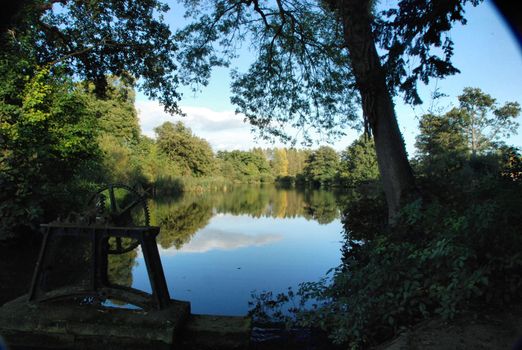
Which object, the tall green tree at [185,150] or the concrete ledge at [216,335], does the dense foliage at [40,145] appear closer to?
the concrete ledge at [216,335]

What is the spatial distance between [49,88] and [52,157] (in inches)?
89.2

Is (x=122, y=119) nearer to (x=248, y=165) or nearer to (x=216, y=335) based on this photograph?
(x=216, y=335)

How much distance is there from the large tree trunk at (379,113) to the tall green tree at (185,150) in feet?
169

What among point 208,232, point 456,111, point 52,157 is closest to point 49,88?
point 52,157

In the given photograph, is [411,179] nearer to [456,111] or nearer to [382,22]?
[382,22]

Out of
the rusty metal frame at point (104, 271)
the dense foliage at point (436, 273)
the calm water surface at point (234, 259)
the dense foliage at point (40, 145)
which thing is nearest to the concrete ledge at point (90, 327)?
the rusty metal frame at point (104, 271)

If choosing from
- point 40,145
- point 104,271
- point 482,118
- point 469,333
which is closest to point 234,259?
point 104,271

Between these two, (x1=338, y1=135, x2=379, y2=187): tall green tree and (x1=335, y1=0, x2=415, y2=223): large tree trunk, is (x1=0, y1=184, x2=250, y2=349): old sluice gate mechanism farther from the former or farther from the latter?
(x1=338, y1=135, x2=379, y2=187): tall green tree

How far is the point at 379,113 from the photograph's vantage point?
6.21 metres

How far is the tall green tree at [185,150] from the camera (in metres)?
58.6

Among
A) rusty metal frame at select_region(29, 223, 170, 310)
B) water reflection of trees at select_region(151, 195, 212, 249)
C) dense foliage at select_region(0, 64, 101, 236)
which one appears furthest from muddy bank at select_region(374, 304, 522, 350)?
water reflection of trees at select_region(151, 195, 212, 249)

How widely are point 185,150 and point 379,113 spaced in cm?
5477

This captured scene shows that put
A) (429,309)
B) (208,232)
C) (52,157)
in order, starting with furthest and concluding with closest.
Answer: (208,232)
(52,157)
(429,309)

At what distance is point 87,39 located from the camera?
402 inches
